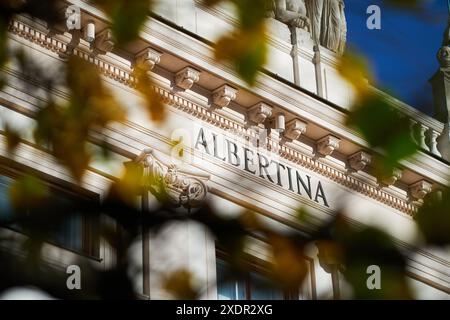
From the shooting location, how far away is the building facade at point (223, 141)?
2002 centimetres

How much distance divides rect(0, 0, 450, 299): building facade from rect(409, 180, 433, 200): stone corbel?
0.10 feet

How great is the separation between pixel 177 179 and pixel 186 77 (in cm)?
138

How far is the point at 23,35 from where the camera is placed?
802 inches

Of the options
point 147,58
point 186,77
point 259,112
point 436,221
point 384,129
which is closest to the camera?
point 436,221

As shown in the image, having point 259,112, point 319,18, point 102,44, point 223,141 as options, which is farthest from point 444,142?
point 102,44

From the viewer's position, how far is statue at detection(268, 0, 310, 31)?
78.9 feet

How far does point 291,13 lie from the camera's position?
24094 millimetres

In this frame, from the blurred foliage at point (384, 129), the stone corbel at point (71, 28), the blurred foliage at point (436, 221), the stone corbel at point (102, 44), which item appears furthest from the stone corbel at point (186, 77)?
the blurred foliage at point (436, 221)

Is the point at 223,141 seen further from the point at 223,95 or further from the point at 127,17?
the point at 127,17

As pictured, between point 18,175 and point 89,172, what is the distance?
1070 millimetres

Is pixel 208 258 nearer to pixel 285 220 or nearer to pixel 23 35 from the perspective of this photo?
pixel 285 220

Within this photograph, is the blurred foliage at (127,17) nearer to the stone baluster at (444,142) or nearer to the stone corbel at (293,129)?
the stone corbel at (293,129)

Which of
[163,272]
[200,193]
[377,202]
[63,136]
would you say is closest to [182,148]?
[200,193]

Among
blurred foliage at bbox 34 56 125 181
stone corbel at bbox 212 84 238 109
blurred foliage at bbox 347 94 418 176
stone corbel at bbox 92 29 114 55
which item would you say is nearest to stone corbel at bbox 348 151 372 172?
stone corbel at bbox 212 84 238 109
